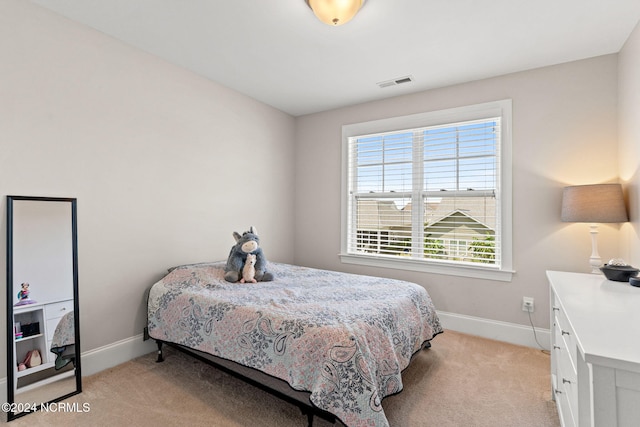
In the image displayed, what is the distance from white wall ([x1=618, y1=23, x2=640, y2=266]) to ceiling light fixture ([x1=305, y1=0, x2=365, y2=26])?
192cm

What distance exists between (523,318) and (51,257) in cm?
375

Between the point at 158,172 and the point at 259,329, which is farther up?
the point at 158,172

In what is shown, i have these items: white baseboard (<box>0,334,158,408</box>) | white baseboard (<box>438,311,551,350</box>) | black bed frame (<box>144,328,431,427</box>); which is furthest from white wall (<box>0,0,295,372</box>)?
white baseboard (<box>438,311,551,350</box>)

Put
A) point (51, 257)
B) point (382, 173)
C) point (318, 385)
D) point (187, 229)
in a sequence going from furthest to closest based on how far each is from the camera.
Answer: point (382, 173) < point (187, 229) < point (51, 257) < point (318, 385)

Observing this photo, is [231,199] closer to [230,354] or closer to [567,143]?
[230,354]

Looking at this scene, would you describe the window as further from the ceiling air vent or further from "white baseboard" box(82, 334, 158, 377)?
"white baseboard" box(82, 334, 158, 377)

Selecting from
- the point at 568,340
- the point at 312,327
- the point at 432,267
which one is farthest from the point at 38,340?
the point at 432,267

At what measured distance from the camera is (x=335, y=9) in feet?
5.94

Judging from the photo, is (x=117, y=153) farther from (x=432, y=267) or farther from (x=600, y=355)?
(x=432, y=267)

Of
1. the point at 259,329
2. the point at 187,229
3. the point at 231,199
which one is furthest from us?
the point at 231,199

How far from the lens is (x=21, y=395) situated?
1.83m

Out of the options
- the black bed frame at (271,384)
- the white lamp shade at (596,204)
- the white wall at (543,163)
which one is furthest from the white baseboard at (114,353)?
the white lamp shade at (596,204)

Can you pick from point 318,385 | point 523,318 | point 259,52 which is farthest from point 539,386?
point 259,52

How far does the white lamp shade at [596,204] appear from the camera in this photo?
212cm
